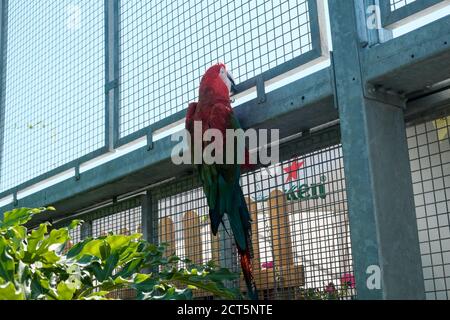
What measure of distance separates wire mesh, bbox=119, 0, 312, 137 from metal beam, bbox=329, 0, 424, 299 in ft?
0.86

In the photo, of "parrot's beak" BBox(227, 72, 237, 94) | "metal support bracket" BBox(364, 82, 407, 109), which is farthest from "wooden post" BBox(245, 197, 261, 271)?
"metal support bracket" BBox(364, 82, 407, 109)

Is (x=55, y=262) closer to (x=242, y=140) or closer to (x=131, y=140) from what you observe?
(x=242, y=140)

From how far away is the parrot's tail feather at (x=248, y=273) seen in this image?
2.61m

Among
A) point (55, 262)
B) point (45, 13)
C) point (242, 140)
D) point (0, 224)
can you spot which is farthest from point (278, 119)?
point (45, 13)

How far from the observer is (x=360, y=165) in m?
2.23

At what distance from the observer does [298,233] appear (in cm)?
270

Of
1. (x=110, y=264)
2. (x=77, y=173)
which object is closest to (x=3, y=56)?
(x=77, y=173)

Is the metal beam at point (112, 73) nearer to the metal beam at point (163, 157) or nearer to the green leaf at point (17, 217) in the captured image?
the metal beam at point (163, 157)

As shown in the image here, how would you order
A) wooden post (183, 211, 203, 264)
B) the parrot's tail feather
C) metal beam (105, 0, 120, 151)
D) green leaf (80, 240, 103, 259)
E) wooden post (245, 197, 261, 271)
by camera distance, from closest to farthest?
green leaf (80, 240, 103, 259) → the parrot's tail feather → wooden post (245, 197, 261, 271) → wooden post (183, 211, 203, 264) → metal beam (105, 0, 120, 151)

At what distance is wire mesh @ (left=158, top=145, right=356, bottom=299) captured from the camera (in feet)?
8.35

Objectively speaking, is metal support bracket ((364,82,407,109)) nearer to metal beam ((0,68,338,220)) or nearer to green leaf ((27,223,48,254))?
metal beam ((0,68,338,220))

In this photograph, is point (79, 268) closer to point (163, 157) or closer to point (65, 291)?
point (65, 291)

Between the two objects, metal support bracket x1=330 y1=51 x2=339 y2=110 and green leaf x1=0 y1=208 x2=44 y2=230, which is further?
green leaf x1=0 y1=208 x2=44 y2=230

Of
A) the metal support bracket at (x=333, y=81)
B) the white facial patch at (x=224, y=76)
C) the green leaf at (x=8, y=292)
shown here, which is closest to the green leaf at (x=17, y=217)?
the white facial patch at (x=224, y=76)
